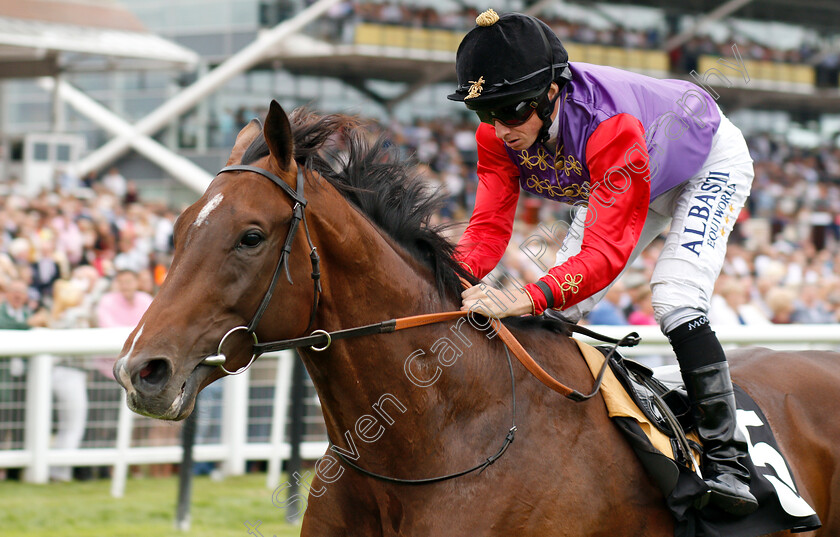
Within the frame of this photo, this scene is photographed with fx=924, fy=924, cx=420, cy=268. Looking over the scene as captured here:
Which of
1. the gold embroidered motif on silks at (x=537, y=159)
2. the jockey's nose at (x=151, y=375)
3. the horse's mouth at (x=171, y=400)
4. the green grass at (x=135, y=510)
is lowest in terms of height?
the green grass at (x=135, y=510)

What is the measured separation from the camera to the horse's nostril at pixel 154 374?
1995 mm

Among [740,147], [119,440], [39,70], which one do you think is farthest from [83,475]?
[39,70]

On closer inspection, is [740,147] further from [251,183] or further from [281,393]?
[281,393]

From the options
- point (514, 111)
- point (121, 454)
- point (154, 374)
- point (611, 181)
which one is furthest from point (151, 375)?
point (121, 454)

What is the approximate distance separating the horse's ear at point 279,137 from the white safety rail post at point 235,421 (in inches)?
134

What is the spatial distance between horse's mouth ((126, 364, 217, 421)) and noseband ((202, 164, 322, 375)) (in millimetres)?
45

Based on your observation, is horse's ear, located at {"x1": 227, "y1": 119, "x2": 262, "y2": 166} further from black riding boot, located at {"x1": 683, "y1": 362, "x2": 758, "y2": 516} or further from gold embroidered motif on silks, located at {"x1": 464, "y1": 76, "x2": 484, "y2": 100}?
black riding boot, located at {"x1": 683, "y1": 362, "x2": 758, "y2": 516}

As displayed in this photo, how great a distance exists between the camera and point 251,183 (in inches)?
86.9

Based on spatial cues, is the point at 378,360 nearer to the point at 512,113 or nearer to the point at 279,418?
the point at 512,113

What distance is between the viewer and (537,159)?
2820 mm

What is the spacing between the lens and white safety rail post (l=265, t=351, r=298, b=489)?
5500 millimetres

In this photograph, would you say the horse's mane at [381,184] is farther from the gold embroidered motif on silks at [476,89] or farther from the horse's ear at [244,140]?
the gold embroidered motif on silks at [476,89]

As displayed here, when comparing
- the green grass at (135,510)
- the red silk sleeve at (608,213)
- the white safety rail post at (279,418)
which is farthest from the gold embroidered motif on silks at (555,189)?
the white safety rail post at (279,418)

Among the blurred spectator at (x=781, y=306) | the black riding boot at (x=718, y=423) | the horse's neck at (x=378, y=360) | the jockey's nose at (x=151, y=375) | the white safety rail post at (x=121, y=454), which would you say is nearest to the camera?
the jockey's nose at (x=151, y=375)
